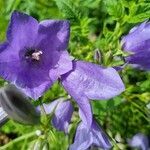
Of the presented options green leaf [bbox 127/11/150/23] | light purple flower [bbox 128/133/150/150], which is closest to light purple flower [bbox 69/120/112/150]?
green leaf [bbox 127/11/150/23]

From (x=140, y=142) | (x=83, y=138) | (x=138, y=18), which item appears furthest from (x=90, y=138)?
(x=140, y=142)

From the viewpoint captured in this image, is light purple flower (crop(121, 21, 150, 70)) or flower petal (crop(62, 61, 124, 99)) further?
light purple flower (crop(121, 21, 150, 70))

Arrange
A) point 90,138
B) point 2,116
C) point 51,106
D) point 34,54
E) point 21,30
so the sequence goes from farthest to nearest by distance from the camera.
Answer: point 51,106, point 90,138, point 2,116, point 34,54, point 21,30

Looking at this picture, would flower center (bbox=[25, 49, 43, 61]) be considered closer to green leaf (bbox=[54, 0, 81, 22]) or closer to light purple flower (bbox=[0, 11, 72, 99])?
light purple flower (bbox=[0, 11, 72, 99])

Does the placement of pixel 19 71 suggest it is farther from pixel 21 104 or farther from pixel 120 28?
pixel 120 28

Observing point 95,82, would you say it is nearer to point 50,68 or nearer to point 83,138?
point 50,68

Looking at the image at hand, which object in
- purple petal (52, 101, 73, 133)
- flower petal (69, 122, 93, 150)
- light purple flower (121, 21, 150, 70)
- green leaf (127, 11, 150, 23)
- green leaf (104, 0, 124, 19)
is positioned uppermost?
green leaf (104, 0, 124, 19)
